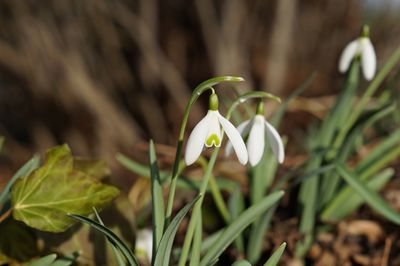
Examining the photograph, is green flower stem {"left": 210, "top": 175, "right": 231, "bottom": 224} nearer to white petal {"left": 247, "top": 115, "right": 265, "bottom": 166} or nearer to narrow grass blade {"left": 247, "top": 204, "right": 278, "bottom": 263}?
narrow grass blade {"left": 247, "top": 204, "right": 278, "bottom": 263}

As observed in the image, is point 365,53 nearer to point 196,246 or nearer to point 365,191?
point 365,191

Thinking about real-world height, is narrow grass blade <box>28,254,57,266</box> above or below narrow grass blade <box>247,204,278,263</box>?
above

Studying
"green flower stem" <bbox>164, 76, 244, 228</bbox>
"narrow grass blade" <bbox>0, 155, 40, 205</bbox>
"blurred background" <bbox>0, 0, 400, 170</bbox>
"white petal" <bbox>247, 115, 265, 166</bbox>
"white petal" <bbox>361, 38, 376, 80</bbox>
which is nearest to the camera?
"green flower stem" <bbox>164, 76, 244, 228</bbox>

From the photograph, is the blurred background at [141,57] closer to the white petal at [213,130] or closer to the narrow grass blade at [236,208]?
the narrow grass blade at [236,208]

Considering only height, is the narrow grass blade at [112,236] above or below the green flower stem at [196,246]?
above

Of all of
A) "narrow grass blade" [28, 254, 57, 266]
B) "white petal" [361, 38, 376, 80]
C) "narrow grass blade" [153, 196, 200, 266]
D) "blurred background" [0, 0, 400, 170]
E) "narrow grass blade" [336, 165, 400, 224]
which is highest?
"white petal" [361, 38, 376, 80]

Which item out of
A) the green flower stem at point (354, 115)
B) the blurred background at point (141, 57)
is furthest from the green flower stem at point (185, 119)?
the blurred background at point (141, 57)

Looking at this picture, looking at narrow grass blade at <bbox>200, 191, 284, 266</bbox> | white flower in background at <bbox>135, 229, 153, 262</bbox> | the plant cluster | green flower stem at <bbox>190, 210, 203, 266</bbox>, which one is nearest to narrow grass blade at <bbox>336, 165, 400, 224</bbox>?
the plant cluster
